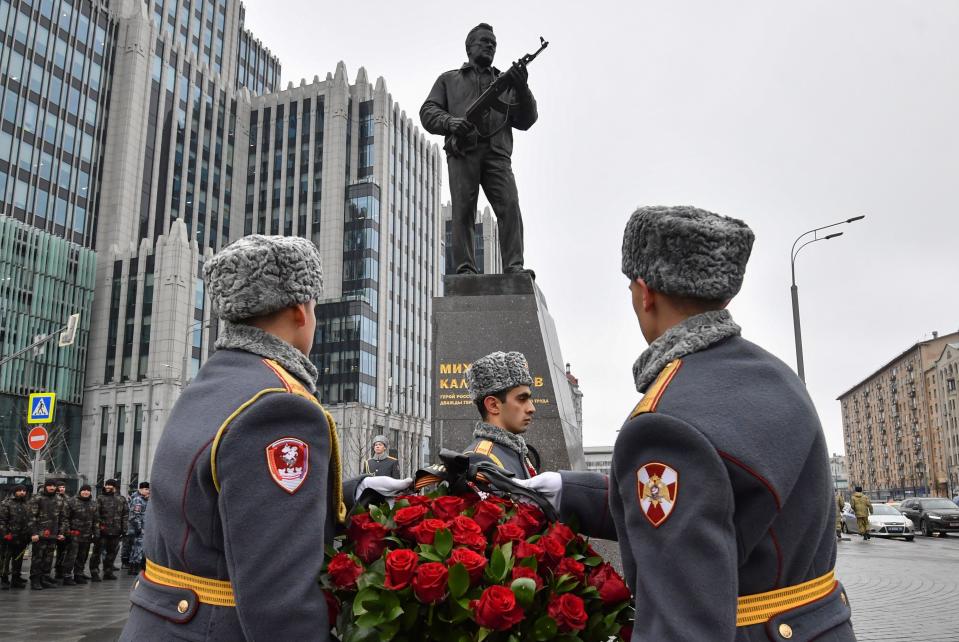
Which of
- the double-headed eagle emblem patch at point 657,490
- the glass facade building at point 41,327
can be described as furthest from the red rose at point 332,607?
the glass facade building at point 41,327

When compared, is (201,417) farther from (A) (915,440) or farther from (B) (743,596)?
(A) (915,440)

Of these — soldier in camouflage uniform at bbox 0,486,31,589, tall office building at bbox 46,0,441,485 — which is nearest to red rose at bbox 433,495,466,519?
soldier in camouflage uniform at bbox 0,486,31,589

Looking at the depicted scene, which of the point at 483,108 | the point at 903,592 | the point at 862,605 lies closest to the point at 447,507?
the point at 483,108

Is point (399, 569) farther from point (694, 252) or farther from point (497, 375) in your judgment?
point (497, 375)

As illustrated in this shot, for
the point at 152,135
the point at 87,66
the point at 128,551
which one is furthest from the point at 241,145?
the point at 128,551

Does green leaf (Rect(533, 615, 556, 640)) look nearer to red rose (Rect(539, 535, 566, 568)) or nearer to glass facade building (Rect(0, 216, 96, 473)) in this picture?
red rose (Rect(539, 535, 566, 568))

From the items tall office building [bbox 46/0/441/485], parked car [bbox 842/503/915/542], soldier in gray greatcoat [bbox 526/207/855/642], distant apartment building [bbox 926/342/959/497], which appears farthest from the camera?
distant apartment building [bbox 926/342/959/497]

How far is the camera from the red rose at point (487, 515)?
2.13 metres

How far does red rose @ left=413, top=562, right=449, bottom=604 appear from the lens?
1.85 m

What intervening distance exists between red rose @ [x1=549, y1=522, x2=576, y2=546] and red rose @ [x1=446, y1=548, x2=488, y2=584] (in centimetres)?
25

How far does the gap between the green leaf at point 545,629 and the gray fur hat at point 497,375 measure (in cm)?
277

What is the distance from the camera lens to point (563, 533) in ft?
6.91

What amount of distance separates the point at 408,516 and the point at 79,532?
51.4 feet

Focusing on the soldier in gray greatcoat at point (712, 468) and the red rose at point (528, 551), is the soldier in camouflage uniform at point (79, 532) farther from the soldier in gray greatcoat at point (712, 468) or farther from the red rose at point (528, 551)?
the soldier in gray greatcoat at point (712, 468)
